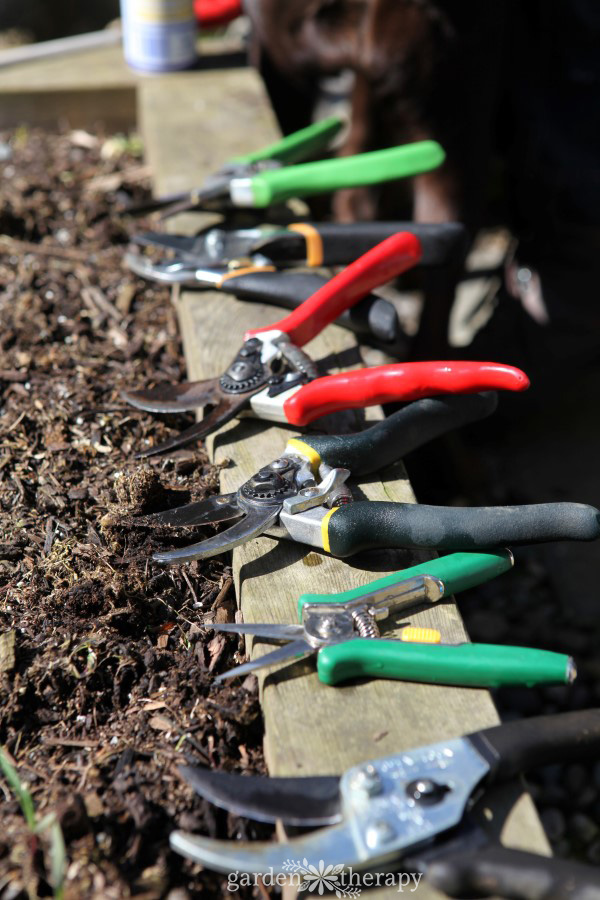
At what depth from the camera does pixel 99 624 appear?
4.42ft

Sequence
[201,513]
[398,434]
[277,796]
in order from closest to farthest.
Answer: [277,796]
[201,513]
[398,434]

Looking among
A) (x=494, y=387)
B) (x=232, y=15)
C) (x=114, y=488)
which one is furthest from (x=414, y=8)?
(x=114, y=488)

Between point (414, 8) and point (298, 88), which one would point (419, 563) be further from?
point (298, 88)

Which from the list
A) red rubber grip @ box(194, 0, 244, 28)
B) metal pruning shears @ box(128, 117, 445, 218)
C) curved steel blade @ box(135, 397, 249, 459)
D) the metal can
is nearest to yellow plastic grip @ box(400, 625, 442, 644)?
curved steel blade @ box(135, 397, 249, 459)

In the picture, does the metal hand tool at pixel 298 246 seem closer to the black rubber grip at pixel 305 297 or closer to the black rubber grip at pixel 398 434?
the black rubber grip at pixel 305 297

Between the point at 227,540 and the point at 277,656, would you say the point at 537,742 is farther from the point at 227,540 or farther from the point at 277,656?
the point at 227,540

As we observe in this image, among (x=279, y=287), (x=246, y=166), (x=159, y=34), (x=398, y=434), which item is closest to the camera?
(x=398, y=434)

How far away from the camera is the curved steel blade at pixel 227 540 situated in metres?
1.33

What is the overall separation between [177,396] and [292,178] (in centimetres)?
75

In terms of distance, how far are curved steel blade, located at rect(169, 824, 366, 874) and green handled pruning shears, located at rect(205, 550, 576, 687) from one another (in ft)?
0.72

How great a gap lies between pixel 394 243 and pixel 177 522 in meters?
0.79

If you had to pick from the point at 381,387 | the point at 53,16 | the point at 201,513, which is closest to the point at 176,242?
the point at 381,387

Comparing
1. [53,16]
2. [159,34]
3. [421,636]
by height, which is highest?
[159,34]

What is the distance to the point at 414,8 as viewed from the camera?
2.52 meters
